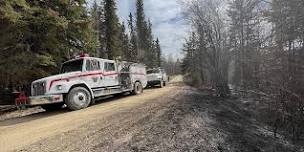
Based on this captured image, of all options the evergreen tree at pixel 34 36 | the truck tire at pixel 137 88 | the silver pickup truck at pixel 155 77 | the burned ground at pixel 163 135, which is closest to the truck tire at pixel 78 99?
the burned ground at pixel 163 135

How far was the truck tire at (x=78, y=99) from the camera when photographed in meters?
16.7

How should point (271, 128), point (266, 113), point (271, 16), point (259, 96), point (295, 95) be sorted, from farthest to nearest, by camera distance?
point (271, 16), point (259, 96), point (266, 113), point (295, 95), point (271, 128)

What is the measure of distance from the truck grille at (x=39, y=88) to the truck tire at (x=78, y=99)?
3.51 feet

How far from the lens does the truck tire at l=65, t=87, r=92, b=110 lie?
16656 mm

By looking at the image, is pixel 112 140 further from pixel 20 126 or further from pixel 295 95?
pixel 295 95

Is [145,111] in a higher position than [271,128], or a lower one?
higher

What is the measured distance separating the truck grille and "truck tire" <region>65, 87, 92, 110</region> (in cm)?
107

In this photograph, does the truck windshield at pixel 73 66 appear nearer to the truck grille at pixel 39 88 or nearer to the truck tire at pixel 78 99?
the truck tire at pixel 78 99

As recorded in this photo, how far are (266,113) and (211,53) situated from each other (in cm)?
1666

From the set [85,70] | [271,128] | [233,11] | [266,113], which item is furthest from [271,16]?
[233,11]

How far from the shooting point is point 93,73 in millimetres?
18328

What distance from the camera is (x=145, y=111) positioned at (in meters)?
13.7

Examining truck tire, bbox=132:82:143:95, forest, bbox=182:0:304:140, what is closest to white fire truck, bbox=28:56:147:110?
truck tire, bbox=132:82:143:95

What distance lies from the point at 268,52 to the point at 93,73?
12.1m
